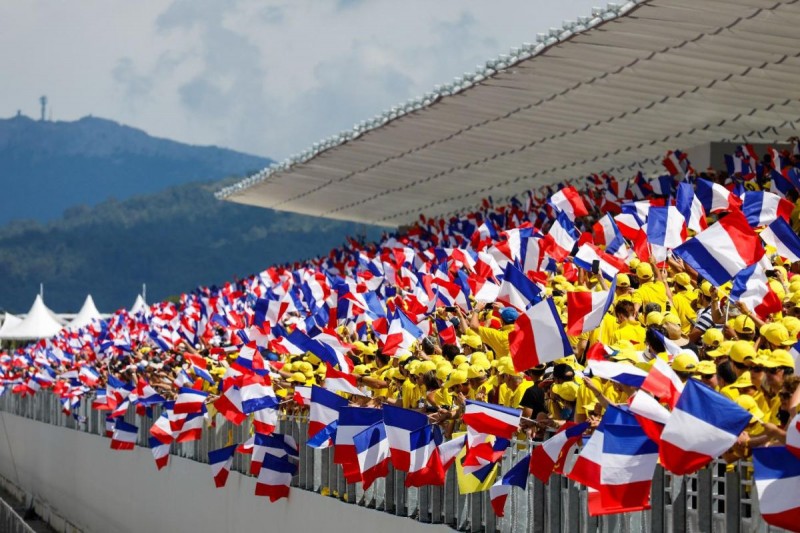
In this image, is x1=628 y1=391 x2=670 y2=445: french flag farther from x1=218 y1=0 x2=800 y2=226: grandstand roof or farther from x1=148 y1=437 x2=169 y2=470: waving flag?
x1=148 y1=437 x2=169 y2=470: waving flag

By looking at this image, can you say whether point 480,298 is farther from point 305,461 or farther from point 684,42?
point 684,42

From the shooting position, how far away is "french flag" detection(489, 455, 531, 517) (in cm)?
1037

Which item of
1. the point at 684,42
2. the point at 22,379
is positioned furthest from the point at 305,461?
the point at 22,379

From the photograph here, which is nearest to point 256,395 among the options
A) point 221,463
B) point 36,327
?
point 221,463

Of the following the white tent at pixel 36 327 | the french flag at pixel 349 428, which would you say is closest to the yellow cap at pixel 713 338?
the french flag at pixel 349 428

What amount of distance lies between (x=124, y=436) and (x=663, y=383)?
16661mm

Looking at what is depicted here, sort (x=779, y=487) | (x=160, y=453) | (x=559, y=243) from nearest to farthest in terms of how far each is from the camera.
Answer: (x=779, y=487)
(x=559, y=243)
(x=160, y=453)

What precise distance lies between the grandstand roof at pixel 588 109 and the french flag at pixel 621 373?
12362mm

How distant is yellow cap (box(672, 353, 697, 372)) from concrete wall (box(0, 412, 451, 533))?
3.80 metres

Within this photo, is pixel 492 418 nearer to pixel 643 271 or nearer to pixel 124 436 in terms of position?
pixel 643 271

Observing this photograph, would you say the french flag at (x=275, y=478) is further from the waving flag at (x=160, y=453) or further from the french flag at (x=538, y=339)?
the french flag at (x=538, y=339)

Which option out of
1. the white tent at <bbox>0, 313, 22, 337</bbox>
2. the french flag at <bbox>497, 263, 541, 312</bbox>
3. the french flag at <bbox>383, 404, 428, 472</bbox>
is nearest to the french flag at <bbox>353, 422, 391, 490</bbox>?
the french flag at <bbox>383, 404, 428, 472</bbox>

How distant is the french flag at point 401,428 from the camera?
1188 cm

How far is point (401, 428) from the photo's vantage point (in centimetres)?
1198
